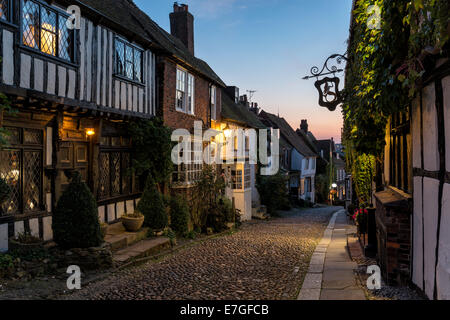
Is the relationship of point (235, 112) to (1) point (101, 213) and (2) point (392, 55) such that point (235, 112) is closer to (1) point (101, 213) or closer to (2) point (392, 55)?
(1) point (101, 213)

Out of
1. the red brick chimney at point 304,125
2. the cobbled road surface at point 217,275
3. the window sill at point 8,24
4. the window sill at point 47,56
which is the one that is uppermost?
the red brick chimney at point 304,125

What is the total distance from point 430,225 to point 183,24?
53.0 ft

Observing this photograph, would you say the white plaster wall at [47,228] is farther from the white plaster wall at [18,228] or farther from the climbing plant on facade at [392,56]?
the climbing plant on facade at [392,56]

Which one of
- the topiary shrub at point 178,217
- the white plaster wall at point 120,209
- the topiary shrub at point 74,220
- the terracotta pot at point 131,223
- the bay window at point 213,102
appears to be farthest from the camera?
the bay window at point 213,102

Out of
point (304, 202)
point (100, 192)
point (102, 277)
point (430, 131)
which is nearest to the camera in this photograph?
point (430, 131)

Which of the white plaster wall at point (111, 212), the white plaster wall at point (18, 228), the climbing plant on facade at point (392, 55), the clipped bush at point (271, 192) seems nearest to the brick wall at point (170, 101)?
the white plaster wall at point (111, 212)

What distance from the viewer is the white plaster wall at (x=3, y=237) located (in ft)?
21.8

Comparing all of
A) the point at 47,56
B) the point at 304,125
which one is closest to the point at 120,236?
the point at 47,56

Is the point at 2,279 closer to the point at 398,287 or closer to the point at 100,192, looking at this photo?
the point at 100,192

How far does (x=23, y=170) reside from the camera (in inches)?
285

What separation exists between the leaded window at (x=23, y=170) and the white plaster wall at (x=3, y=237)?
10.5 inches

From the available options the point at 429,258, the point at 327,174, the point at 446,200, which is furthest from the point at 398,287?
the point at 327,174

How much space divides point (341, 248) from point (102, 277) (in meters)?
6.15

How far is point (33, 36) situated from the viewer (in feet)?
23.6
